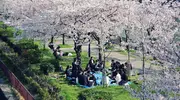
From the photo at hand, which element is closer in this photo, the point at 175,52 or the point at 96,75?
the point at 175,52

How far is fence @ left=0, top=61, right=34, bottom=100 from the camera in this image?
1687 cm

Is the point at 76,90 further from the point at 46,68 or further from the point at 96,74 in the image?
the point at 46,68

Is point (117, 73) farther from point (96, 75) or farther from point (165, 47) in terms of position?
point (165, 47)

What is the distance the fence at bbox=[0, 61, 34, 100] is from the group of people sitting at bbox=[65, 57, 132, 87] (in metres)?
3.31

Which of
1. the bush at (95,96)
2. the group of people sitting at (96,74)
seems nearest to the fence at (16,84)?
the bush at (95,96)

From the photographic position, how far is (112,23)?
2203cm

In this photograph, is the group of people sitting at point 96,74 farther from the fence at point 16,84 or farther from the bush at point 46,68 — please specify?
the fence at point 16,84

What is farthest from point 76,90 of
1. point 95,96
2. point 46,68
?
point 95,96

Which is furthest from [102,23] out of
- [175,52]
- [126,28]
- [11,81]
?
[175,52]

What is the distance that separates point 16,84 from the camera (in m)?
19.2

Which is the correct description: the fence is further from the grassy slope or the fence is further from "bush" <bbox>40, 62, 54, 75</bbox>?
"bush" <bbox>40, 62, 54, 75</bbox>

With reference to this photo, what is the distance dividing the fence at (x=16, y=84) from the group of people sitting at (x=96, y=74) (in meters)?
3.31

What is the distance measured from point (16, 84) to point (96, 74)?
16.8 feet

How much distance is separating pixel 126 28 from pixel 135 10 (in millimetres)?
1386
